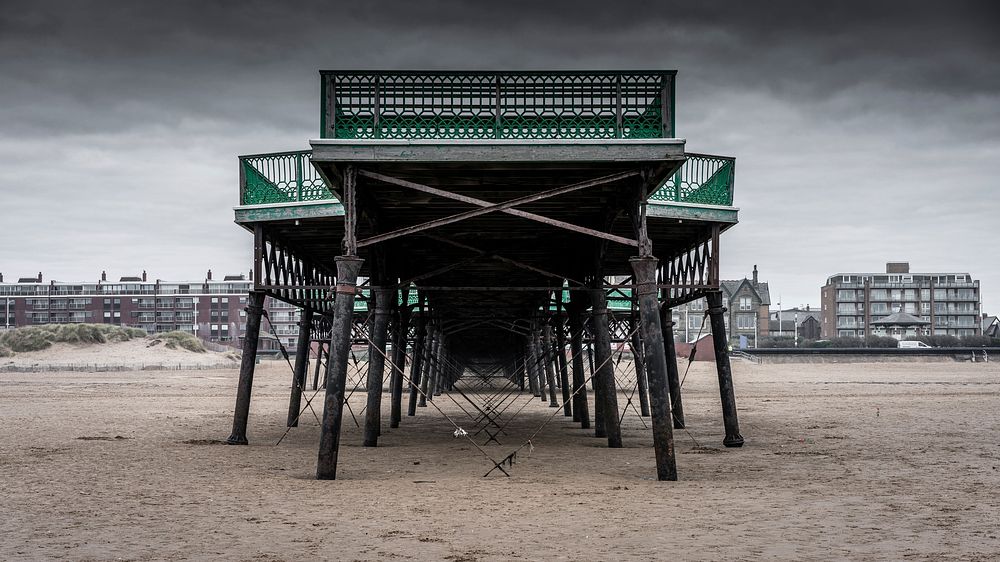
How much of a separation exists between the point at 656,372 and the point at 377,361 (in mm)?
6159

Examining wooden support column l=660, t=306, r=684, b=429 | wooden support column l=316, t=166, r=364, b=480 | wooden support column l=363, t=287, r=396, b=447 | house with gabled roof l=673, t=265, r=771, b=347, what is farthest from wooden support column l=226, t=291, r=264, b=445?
house with gabled roof l=673, t=265, r=771, b=347

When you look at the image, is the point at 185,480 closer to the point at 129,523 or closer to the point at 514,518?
the point at 129,523

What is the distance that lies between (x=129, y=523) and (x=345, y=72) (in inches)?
252

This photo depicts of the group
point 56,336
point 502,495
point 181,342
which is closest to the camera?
point 502,495

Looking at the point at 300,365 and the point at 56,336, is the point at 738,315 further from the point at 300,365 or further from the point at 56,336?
the point at 300,365

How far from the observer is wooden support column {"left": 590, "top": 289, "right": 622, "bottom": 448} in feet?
51.8

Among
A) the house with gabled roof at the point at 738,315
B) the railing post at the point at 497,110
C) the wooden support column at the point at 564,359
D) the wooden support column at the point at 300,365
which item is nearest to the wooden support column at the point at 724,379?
the wooden support column at the point at 564,359

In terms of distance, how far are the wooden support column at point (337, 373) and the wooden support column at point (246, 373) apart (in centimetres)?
504

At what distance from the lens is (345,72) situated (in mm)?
12453

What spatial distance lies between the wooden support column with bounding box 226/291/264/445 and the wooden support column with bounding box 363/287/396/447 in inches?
83.8

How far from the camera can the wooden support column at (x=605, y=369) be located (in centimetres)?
1577

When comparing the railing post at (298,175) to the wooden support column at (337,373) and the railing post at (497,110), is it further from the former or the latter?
the railing post at (497,110)

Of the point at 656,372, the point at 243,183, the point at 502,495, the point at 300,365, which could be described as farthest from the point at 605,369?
the point at 300,365

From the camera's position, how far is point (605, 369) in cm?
1614
